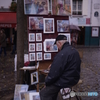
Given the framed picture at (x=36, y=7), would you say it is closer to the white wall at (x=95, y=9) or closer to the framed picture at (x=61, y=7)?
the framed picture at (x=61, y=7)

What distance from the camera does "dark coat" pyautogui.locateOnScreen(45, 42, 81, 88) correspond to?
3236 millimetres

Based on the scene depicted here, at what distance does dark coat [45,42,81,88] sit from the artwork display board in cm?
187

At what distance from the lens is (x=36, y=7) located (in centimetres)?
496

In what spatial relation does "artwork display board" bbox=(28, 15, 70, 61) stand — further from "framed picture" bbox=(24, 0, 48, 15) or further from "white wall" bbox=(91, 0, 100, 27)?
"white wall" bbox=(91, 0, 100, 27)

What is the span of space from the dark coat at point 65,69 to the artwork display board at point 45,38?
1.87 meters

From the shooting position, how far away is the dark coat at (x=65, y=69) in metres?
3.24

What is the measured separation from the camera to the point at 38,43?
518 centimetres

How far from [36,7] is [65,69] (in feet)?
7.19

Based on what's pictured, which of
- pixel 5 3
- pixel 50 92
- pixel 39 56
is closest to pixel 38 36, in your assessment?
pixel 39 56

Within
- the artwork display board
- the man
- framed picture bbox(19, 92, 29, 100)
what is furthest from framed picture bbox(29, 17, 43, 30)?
the man

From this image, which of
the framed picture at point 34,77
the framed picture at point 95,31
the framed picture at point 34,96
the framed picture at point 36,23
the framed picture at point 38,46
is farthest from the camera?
the framed picture at point 95,31

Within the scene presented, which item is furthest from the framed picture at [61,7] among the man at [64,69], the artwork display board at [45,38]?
the man at [64,69]

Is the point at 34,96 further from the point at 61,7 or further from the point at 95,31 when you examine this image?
the point at 95,31

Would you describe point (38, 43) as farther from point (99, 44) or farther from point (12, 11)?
point (99, 44)
